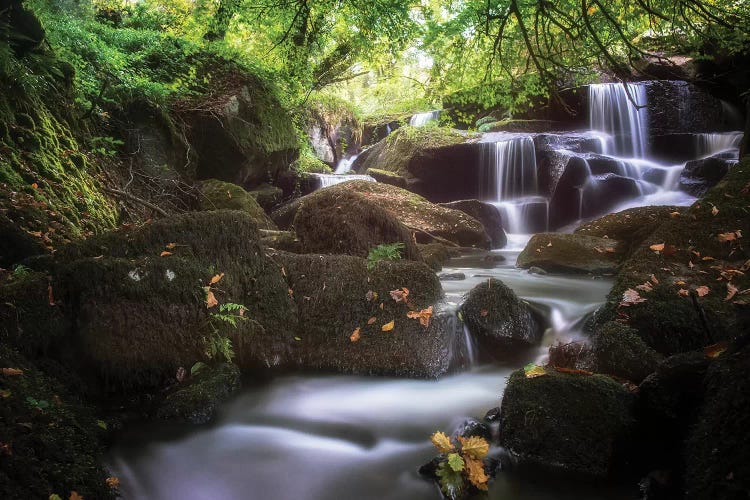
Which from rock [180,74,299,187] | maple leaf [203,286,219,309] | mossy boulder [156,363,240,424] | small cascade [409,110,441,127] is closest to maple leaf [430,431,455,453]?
mossy boulder [156,363,240,424]

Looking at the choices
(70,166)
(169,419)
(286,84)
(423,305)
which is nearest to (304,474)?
(169,419)

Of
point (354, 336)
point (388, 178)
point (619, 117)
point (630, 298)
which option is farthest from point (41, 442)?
point (619, 117)

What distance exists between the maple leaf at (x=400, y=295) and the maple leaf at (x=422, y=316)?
155 millimetres

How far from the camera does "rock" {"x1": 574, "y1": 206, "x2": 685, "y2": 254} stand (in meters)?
7.72

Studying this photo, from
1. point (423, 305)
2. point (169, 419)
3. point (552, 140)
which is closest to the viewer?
point (169, 419)

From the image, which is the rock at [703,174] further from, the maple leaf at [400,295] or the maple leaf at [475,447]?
the maple leaf at [475,447]

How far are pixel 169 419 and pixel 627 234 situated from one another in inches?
311

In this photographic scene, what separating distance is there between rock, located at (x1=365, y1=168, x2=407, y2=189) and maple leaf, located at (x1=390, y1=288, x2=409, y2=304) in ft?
34.9

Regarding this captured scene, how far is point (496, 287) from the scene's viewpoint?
4898mm

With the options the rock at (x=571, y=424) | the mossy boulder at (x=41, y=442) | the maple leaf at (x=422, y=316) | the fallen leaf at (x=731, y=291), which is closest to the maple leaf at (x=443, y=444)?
the rock at (x=571, y=424)

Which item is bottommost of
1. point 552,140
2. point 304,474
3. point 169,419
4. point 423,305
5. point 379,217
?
point 304,474

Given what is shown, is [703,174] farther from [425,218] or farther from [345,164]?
[345,164]

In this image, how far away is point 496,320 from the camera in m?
4.78

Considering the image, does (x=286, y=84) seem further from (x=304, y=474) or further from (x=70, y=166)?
(x=304, y=474)
